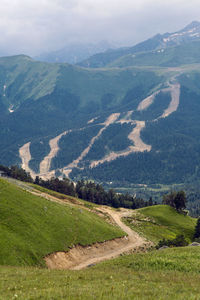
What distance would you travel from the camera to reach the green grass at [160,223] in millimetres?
110681

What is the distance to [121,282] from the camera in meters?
33.1

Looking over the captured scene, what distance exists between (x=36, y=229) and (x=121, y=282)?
125 ft

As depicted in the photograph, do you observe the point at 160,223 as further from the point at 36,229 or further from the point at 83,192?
the point at 36,229

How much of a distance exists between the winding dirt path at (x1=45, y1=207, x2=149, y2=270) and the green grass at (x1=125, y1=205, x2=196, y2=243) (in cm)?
1060

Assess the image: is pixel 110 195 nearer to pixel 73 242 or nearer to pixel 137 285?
pixel 73 242

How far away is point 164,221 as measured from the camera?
12850 cm

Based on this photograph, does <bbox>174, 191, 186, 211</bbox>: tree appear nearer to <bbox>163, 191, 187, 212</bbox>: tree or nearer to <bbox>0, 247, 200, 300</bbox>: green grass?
<bbox>163, 191, 187, 212</bbox>: tree

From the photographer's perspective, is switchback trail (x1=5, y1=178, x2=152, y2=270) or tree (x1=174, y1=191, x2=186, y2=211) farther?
tree (x1=174, y1=191, x2=186, y2=211)

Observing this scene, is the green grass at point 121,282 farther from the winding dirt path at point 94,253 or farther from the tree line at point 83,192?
the tree line at point 83,192

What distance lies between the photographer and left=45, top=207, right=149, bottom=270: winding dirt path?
63531 mm

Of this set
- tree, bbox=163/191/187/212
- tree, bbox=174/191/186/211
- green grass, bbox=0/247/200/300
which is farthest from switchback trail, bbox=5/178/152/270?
tree, bbox=163/191/187/212

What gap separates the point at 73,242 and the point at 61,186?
10495 cm

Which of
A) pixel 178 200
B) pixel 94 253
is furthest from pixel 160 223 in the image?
pixel 94 253

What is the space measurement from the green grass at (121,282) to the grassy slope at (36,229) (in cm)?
1221
